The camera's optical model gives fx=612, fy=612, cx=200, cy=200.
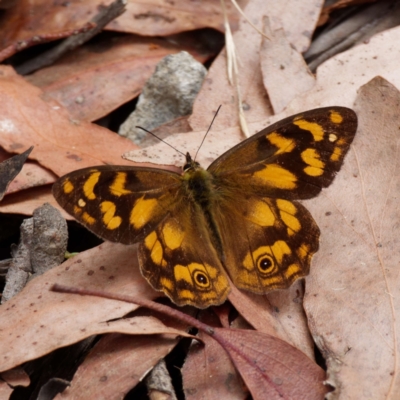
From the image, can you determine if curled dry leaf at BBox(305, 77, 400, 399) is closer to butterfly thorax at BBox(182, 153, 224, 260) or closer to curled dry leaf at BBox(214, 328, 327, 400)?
curled dry leaf at BBox(214, 328, 327, 400)

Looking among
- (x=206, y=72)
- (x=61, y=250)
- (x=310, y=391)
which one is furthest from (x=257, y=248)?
(x=206, y=72)

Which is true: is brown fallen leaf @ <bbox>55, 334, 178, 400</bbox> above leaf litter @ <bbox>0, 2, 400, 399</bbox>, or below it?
below

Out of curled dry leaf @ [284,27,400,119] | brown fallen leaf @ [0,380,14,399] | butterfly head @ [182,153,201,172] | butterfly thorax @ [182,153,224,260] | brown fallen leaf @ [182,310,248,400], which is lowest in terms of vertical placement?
brown fallen leaf @ [0,380,14,399]

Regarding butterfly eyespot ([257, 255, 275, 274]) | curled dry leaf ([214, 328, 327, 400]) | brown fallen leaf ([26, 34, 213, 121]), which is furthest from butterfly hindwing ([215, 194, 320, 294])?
brown fallen leaf ([26, 34, 213, 121])

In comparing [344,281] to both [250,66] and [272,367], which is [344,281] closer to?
[272,367]

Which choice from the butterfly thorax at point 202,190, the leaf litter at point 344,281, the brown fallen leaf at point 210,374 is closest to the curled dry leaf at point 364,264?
the leaf litter at point 344,281

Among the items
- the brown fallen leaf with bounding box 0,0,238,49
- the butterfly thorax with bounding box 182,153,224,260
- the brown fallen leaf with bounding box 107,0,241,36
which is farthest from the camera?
the brown fallen leaf with bounding box 107,0,241,36
